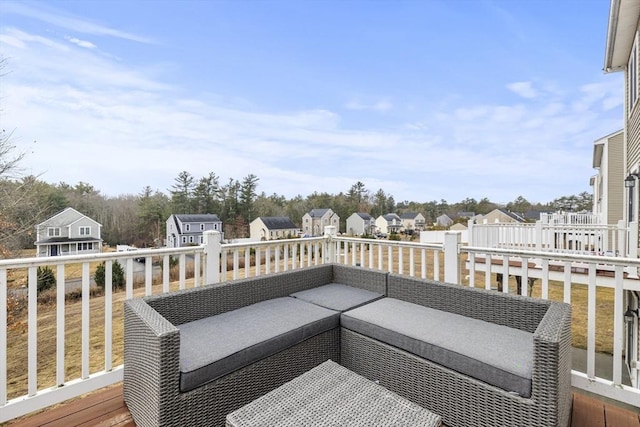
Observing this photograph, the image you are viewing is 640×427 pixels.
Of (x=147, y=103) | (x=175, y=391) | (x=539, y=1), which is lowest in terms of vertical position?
(x=175, y=391)

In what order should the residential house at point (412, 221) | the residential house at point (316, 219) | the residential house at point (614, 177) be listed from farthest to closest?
1. the residential house at point (412, 221)
2. the residential house at point (316, 219)
3. the residential house at point (614, 177)

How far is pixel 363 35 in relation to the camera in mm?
8773

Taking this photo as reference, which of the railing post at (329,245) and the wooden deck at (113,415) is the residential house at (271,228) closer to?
the railing post at (329,245)

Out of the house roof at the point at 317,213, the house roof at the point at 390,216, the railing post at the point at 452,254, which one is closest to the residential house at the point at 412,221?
the house roof at the point at 390,216

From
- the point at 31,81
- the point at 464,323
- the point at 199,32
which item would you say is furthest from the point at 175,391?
the point at 31,81

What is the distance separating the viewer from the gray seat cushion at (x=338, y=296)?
270cm

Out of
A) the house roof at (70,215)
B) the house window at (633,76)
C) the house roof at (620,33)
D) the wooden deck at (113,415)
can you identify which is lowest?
the wooden deck at (113,415)

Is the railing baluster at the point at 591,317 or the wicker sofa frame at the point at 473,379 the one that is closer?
the wicker sofa frame at the point at 473,379

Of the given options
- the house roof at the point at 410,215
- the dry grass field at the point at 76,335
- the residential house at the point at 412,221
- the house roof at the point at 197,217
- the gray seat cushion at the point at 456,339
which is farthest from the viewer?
the house roof at the point at 410,215

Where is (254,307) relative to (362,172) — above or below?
below

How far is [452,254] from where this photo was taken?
3.06 metres

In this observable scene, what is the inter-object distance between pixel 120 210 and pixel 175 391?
17017mm

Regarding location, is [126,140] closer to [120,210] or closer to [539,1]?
[120,210]

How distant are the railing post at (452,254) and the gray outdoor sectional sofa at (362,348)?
554 millimetres
